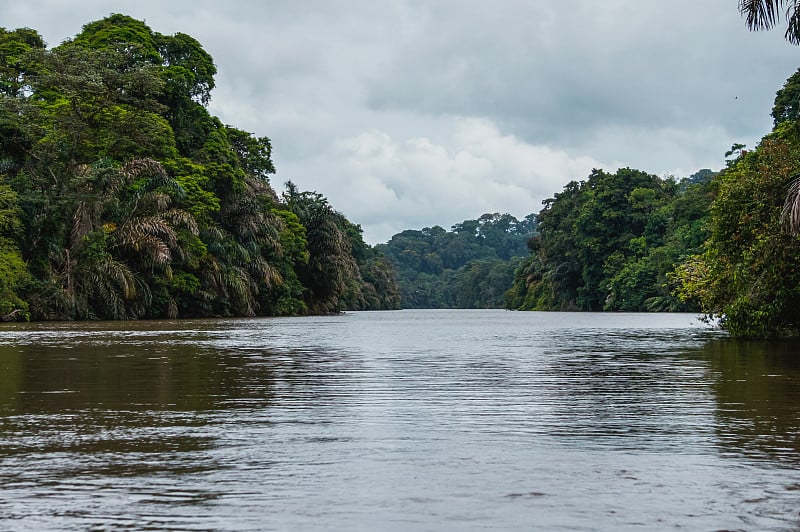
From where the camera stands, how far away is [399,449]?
6250 millimetres

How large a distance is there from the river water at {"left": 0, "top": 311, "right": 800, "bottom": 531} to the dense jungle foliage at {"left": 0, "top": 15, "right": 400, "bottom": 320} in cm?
2799

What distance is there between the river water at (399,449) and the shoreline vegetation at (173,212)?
21.7ft

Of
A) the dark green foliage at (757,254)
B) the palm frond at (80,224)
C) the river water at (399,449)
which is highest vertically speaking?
the palm frond at (80,224)

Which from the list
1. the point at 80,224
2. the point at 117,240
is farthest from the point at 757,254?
the point at 117,240

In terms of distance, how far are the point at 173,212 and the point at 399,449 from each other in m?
39.8

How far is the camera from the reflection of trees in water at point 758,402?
643 centimetres

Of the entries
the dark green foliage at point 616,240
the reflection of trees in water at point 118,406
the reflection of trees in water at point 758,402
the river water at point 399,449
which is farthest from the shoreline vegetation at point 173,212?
the reflection of trees in water at point 118,406

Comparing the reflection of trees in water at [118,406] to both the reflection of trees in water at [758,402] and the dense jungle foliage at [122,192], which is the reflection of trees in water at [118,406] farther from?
the dense jungle foliage at [122,192]

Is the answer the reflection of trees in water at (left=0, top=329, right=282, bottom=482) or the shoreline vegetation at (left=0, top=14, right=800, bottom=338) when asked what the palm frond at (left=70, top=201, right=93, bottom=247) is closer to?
the shoreline vegetation at (left=0, top=14, right=800, bottom=338)

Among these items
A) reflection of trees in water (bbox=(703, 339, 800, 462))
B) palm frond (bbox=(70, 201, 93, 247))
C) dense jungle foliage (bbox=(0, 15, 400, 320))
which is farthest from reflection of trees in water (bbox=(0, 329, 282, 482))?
palm frond (bbox=(70, 201, 93, 247))

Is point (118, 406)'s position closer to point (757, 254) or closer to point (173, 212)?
point (757, 254)

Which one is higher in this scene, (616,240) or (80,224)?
(616,240)

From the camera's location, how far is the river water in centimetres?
446

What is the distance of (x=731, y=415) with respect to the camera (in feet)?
26.2
